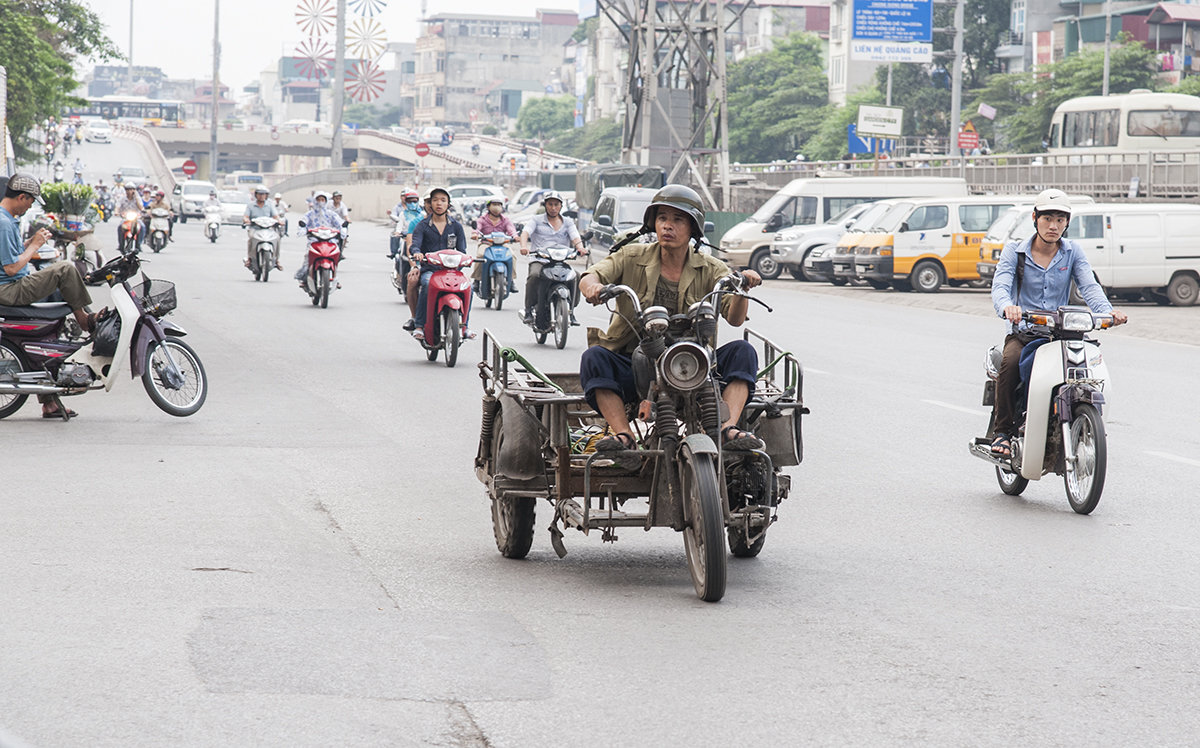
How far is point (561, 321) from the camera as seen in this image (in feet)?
58.4

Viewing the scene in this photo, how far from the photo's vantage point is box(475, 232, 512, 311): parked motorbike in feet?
69.7

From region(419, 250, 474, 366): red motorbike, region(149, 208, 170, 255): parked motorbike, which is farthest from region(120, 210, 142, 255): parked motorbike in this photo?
region(419, 250, 474, 366): red motorbike

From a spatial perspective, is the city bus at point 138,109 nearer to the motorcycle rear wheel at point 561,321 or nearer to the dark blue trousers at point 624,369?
the motorcycle rear wheel at point 561,321

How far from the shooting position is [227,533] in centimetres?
755

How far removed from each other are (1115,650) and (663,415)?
5.99 ft

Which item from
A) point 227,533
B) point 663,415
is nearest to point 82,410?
point 227,533

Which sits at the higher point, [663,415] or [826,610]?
[663,415]

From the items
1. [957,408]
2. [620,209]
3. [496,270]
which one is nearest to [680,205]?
[957,408]

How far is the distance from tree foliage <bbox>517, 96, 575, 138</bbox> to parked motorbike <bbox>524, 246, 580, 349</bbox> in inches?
5952

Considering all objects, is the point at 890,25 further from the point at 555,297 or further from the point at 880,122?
the point at 555,297

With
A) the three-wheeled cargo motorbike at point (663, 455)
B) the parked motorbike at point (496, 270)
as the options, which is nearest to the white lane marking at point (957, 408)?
the three-wheeled cargo motorbike at point (663, 455)

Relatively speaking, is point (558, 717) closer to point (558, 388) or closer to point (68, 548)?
point (558, 388)

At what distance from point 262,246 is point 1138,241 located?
48.8 ft

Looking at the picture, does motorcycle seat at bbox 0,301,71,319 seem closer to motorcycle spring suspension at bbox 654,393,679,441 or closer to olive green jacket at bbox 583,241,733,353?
olive green jacket at bbox 583,241,733,353
